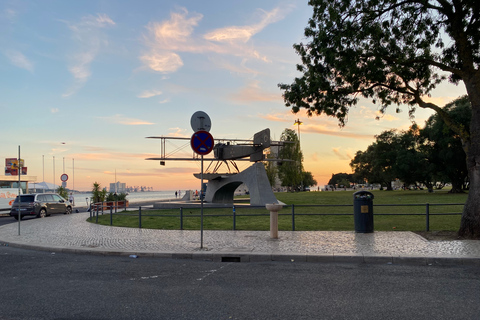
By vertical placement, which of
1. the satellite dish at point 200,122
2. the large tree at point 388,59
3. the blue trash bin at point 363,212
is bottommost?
the blue trash bin at point 363,212

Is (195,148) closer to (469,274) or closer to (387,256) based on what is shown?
(387,256)

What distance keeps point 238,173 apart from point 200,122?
20.4 m

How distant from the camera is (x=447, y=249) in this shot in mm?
9250

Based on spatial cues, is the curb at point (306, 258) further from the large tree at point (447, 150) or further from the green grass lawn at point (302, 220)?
the large tree at point (447, 150)

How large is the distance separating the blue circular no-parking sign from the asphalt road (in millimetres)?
2938

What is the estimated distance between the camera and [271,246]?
1009cm

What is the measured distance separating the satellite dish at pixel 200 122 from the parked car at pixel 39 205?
1816 cm

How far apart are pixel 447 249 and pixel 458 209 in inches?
629

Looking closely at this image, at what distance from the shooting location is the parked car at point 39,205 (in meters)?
24.4

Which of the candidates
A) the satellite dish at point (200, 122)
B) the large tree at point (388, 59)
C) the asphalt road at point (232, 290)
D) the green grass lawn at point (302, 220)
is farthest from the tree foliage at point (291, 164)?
the asphalt road at point (232, 290)

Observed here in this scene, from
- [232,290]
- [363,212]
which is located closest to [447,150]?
[363,212]

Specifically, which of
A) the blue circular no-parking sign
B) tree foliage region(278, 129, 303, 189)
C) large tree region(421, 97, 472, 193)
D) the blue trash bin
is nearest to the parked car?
the blue circular no-parking sign

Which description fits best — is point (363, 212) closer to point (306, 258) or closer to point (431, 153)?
point (306, 258)

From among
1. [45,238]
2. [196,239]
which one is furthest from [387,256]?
[45,238]
